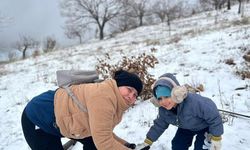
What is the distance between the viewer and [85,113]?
2861 mm

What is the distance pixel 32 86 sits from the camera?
9617 mm

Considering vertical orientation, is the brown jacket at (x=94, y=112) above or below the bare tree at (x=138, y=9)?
below

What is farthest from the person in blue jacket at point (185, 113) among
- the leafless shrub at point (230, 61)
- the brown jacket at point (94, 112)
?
the leafless shrub at point (230, 61)

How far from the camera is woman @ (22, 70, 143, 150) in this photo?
2.70 m

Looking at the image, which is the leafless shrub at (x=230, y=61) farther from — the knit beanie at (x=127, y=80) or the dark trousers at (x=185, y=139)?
the knit beanie at (x=127, y=80)

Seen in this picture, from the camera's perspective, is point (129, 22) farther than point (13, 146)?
Yes

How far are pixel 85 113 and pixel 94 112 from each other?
201 millimetres

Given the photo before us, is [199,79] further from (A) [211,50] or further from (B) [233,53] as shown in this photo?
(A) [211,50]

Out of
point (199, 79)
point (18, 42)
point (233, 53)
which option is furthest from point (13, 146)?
point (18, 42)

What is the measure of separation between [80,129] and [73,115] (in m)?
0.14

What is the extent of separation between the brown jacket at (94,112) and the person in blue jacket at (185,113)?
21.3 inches

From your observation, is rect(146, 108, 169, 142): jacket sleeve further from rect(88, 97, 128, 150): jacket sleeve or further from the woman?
rect(88, 97, 128, 150): jacket sleeve

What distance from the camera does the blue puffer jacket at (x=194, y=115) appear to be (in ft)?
10.8

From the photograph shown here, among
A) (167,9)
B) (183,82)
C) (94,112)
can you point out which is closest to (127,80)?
(94,112)
